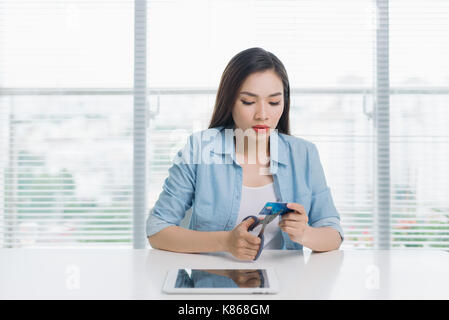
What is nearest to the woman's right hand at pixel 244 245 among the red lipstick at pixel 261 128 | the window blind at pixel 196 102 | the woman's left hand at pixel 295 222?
the woman's left hand at pixel 295 222

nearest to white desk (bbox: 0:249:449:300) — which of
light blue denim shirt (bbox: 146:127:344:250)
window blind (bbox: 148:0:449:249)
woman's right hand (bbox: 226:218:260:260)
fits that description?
woman's right hand (bbox: 226:218:260:260)

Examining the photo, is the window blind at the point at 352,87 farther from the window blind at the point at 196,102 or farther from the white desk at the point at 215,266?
the white desk at the point at 215,266

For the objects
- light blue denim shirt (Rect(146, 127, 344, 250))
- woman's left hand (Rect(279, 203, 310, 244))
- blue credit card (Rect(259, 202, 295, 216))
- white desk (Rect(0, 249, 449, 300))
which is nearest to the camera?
white desk (Rect(0, 249, 449, 300))

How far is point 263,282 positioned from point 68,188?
2.10 m

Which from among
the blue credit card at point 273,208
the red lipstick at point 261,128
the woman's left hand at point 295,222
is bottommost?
the woman's left hand at point 295,222

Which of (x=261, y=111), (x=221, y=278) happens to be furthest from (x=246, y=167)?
(x=221, y=278)

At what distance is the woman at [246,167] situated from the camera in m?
1.46

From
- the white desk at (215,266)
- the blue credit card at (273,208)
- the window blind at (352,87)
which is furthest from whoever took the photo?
the window blind at (352,87)

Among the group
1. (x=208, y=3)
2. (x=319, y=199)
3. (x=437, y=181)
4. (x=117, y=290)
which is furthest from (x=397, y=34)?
(x=117, y=290)

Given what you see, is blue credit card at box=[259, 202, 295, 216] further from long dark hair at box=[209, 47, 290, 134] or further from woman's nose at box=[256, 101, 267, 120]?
long dark hair at box=[209, 47, 290, 134]

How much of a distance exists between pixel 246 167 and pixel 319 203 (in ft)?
1.05

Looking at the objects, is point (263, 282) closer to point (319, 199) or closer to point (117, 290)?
point (117, 290)

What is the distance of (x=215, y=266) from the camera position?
1038 millimetres

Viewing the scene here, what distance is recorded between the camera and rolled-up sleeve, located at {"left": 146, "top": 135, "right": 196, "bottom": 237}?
1.35 metres
